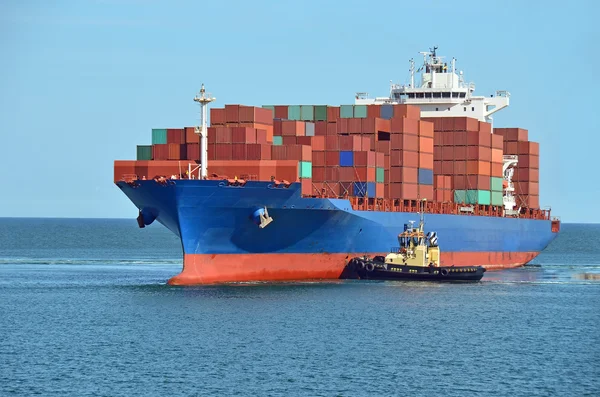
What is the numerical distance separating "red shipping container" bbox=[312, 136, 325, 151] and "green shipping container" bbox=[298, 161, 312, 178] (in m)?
3.01

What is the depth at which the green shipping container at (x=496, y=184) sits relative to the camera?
74037 mm

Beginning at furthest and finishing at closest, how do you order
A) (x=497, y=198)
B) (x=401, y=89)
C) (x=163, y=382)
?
(x=401, y=89) → (x=497, y=198) → (x=163, y=382)

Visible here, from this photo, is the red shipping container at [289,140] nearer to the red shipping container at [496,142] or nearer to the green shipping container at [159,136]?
the green shipping container at [159,136]

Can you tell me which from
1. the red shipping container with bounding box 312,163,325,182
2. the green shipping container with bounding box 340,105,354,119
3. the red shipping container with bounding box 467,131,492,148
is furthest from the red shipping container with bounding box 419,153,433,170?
the red shipping container with bounding box 312,163,325,182

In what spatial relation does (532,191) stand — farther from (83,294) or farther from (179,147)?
(83,294)

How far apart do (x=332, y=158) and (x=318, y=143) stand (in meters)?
1.11

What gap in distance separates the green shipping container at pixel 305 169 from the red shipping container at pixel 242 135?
9.18 ft

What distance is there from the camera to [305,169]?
2235 inches

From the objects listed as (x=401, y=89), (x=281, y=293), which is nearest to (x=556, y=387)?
(x=281, y=293)

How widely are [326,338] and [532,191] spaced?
161ft

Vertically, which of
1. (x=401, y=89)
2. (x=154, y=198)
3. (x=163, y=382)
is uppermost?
(x=401, y=89)

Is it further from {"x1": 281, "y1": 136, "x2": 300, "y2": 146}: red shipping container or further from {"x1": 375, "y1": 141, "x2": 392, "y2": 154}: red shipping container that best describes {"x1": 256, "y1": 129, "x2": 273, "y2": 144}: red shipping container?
{"x1": 375, "y1": 141, "x2": 392, "y2": 154}: red shipping container

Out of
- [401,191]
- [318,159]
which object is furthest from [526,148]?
[318,159]

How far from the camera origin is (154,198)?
54.0 metres
